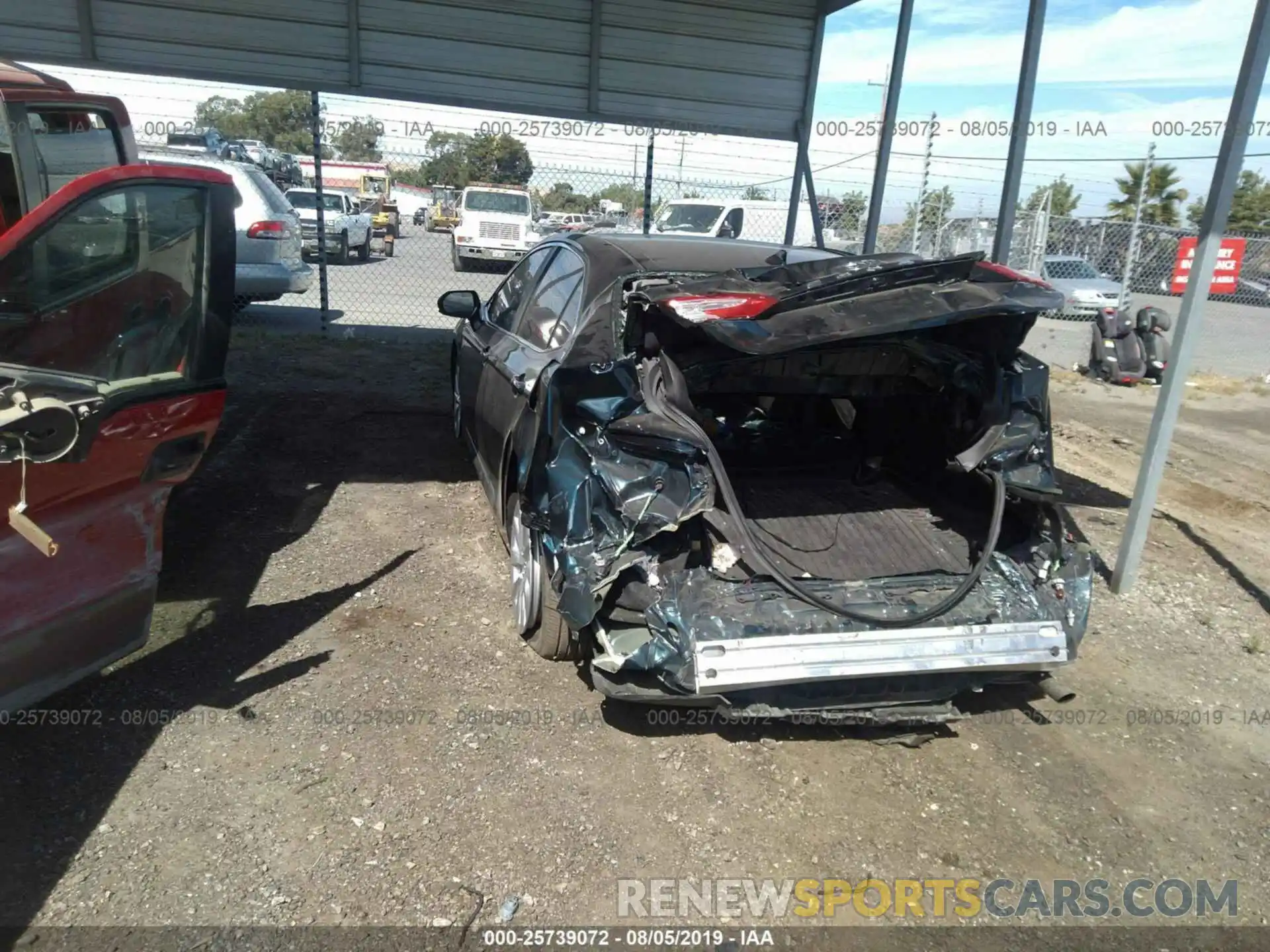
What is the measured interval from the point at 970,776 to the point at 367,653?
238cm

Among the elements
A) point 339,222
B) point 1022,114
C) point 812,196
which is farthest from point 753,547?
point 339,222

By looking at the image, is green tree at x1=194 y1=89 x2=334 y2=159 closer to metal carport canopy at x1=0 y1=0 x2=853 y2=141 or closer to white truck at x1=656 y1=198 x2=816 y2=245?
white truck at x1=656 y1=198 x2=816 y2=245

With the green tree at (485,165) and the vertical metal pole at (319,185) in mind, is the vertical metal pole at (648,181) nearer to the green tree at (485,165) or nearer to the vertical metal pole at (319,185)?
the vertical metal pole at (319,185)

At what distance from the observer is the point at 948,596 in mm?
3242

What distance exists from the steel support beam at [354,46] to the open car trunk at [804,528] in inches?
255

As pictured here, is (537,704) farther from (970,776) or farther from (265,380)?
(265,380)

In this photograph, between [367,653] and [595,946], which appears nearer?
[595,946]

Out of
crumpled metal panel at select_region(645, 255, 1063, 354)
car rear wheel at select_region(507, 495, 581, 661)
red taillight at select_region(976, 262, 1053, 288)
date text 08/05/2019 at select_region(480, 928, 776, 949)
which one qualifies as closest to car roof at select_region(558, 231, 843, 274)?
crumpled metal panel at select_region(645, 255, 1063, 354)

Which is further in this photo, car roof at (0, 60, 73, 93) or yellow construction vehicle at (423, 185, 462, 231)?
yellow construction vehicle at (423, 185, 462, 231)

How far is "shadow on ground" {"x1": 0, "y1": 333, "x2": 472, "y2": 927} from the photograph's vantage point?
2.62 meters

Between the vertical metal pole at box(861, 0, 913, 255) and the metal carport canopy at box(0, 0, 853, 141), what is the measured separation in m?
1.25

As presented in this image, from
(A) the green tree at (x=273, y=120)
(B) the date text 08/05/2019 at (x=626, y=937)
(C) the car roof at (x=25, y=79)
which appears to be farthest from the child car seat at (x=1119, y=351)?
(A) the green tree at (x=273, y=120)

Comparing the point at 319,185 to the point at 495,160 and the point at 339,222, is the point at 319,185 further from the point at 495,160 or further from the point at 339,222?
the point at 495,160

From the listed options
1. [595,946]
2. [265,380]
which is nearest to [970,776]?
[595,946]
